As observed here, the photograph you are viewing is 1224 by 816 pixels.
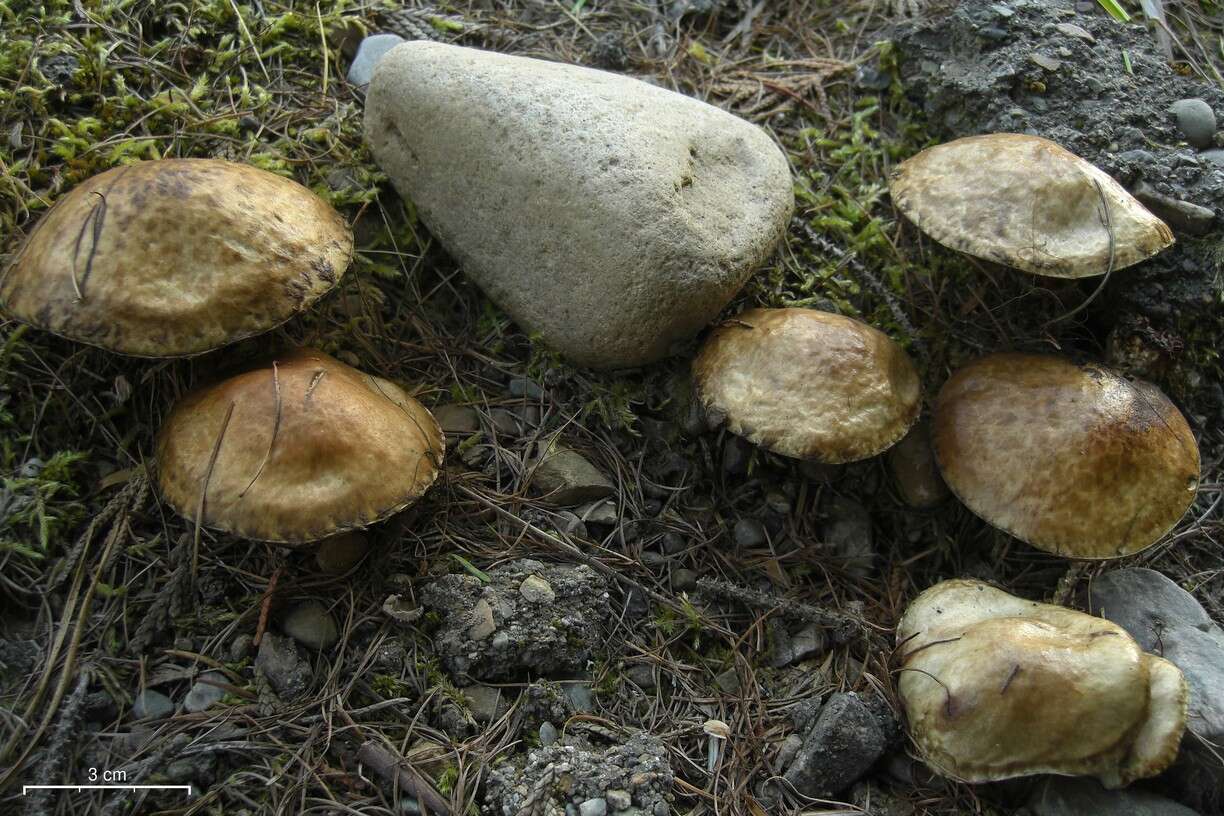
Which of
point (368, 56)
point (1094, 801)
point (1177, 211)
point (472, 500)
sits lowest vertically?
point (1094, 801)

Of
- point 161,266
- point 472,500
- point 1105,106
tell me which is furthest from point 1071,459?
point 161,266

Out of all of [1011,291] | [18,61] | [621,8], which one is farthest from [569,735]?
[621,8]

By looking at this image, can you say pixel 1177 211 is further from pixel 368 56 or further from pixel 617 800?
pixel 368 56

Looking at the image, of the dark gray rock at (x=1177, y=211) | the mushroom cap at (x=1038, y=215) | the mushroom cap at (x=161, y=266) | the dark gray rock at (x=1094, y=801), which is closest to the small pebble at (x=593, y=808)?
the dark gray rock at (x=1094, y=801)

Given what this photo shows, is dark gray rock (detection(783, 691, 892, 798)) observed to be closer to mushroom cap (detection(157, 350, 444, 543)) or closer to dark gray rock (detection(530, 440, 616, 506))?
dark gray rock (detection(530, 440, 616, 506))

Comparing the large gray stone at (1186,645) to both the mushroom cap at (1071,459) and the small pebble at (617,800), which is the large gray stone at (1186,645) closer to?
the mushroom cap at (1071,459)

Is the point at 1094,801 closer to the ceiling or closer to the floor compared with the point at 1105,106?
closer to the floor

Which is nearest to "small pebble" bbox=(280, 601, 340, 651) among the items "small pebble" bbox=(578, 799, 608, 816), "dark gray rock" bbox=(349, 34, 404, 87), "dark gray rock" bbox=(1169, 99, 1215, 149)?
"small pebble" bbox=(578, 799, 608, 816)
